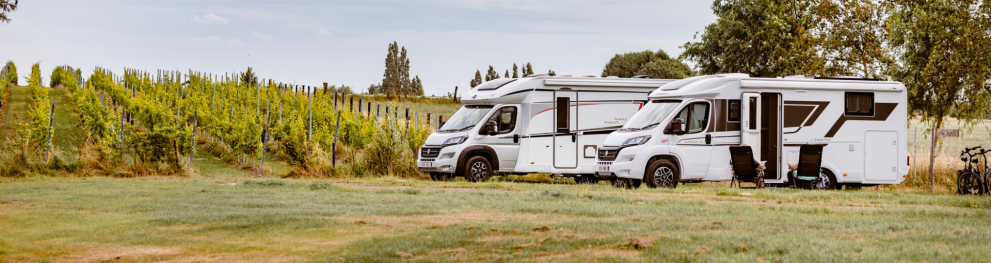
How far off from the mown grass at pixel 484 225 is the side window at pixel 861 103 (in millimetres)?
1964

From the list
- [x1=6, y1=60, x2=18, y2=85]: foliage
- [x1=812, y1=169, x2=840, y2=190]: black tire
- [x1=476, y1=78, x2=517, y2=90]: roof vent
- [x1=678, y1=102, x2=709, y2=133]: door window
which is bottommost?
[x1=812, y1=169, x2=840, y2=190]: black tire

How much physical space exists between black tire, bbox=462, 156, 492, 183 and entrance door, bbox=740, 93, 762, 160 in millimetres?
5181

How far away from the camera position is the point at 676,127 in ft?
51.8

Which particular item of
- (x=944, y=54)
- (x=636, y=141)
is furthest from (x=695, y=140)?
(x=944, y=54)

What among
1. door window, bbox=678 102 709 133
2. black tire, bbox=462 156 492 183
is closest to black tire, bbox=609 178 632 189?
door window, bbox=678 102 709 133

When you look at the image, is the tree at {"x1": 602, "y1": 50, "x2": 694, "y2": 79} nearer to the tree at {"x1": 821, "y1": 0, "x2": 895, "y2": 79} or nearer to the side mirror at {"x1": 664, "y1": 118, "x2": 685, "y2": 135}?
the tree at {"x1": 821, "y1": 0, "x2": 895, "y2": 79}

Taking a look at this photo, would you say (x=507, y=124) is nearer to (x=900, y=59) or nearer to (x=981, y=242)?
(x=981, y=242)

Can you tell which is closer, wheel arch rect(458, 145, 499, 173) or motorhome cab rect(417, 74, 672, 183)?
motorhome cab rect(417, 74, 672, 183)

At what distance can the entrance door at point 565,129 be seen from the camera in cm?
1831

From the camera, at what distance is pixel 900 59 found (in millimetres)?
29234

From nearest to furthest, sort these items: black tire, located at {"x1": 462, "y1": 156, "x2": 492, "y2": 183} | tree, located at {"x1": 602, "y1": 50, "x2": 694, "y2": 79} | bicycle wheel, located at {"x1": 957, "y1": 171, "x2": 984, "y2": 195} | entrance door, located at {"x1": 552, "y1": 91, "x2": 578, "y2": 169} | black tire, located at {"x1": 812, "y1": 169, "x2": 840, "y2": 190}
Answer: bicycle wheel, located at {"x1": 957, "y1": 171, "x2": 984, "y2": 195}, black tire, located at {"x1": 812, "y1": 169, "x2": 840, "y2": 190}, entrance door, located at {"x1": 552, "y1": 91, "x2": 578, "y2": 169}, black tire, located at {"x1": 462, "y1": 156, "x2": 492, "y2": 183}, tree, located at {"x1": 602, "y1": 50, "x2": 694, "y2": 79}

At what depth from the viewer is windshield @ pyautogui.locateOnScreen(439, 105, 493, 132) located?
18.9 meters

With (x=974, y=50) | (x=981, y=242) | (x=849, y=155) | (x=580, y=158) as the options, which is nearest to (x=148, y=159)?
(x=580, y=158)

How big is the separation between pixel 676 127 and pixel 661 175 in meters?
0.88
